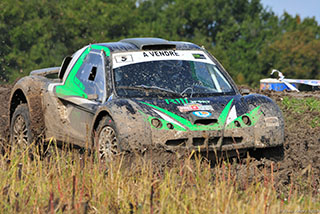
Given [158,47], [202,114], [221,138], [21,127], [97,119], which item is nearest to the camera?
[221,138]

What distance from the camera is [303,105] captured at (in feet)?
47.4

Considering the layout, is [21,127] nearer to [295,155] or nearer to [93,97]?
[93,97]

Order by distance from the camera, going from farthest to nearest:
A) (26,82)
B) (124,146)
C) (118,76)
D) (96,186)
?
1. (26,82)
2. (118,76)
3. (124,146)
4. (96,186)

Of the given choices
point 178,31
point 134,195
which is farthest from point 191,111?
point 178,31

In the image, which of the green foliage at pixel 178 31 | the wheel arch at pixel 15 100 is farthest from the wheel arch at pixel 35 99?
the green foliage at pixel 178 31

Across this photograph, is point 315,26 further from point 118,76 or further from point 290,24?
point 118,76

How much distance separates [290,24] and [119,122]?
264ft

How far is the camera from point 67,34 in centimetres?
7475

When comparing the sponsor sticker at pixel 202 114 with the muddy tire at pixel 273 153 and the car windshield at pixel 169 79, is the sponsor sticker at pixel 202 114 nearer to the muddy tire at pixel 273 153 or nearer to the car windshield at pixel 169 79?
the car windshield at pixel 169 79

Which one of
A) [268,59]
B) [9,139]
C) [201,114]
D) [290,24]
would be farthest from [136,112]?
[290,24]

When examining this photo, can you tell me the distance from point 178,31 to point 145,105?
7573cm

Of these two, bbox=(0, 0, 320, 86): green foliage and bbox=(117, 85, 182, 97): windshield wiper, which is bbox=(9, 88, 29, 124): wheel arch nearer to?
bbox=(117, 85, 182, 97): windshield wiper

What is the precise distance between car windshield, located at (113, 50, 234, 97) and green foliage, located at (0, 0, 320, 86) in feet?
184

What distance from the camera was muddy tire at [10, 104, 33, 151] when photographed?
1019 cm
